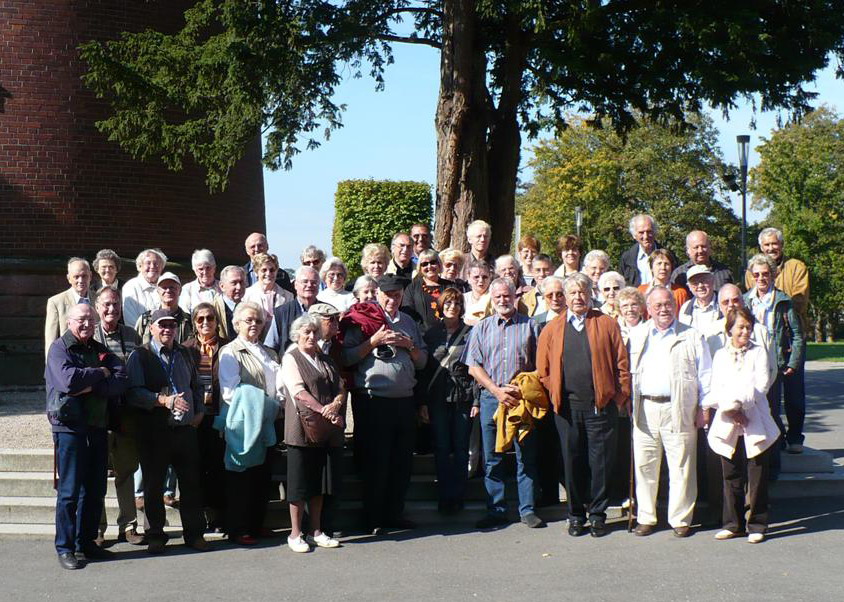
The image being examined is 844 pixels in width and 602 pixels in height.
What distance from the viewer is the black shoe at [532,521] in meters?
7.91

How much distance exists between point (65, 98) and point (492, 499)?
10.8 m

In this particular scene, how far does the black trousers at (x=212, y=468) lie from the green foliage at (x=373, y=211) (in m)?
18.0

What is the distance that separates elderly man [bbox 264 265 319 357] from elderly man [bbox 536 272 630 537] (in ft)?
6.59

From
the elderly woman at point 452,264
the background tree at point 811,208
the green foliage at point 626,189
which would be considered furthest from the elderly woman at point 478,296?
the green foliage at point 626,189

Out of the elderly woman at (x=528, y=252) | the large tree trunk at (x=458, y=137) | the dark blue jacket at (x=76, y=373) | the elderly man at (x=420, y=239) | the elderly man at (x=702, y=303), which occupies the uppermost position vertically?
the large tree trunk at (x=458, y=137)

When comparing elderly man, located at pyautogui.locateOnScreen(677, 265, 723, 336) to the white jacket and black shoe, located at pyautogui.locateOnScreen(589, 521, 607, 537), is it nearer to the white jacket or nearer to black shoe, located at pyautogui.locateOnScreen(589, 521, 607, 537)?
the white jacket

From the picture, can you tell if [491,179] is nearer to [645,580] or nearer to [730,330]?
[730,330]

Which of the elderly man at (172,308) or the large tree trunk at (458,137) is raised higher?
the large tree trunk at (458,137)

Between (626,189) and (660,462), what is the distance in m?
38.8

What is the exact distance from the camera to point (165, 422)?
7426 millimetres

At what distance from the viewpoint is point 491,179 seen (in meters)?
13.0

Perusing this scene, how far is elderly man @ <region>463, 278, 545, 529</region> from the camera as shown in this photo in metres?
7.89

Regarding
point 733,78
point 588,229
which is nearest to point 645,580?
point 733,78

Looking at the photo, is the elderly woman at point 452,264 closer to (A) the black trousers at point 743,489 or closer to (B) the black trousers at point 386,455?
(B) the black trousers at point 386,455
